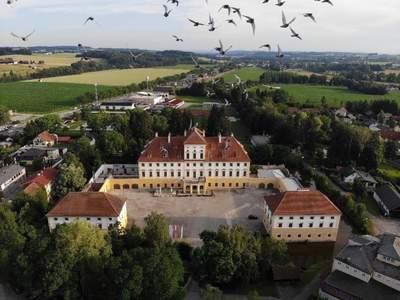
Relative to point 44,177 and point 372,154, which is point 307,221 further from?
point 44,177

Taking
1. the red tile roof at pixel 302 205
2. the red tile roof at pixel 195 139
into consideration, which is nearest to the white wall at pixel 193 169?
the red tile roof at pixel 195 139

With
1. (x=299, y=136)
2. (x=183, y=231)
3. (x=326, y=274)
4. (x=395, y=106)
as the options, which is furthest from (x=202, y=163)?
(x=395, y=106)

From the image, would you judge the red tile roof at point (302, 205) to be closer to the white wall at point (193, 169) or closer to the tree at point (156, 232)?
the tree at point (156, 232)

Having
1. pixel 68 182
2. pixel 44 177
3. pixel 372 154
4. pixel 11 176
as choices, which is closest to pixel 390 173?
pixel 372 154

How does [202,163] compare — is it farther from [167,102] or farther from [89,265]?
[167,102]

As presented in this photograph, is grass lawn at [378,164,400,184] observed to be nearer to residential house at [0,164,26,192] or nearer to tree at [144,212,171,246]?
tree at [144,212,171,246]

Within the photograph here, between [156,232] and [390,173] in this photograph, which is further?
[390,173]
